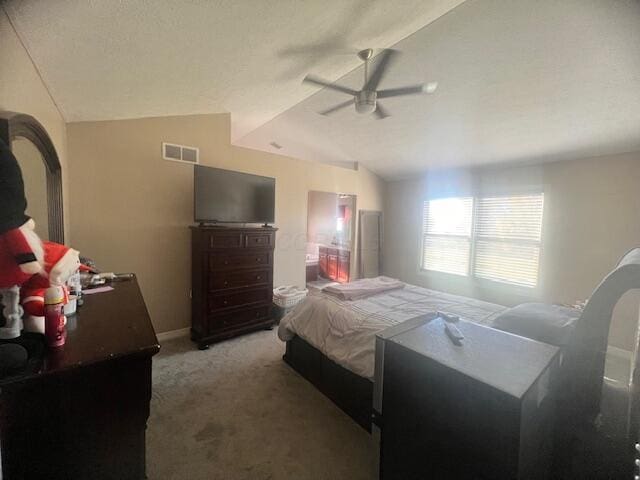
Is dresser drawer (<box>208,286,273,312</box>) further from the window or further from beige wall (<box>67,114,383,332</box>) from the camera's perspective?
the window

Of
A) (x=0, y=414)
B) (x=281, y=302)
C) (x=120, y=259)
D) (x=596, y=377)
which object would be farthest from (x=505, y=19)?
(x=120, y=259)

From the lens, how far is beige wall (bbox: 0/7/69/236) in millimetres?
1089

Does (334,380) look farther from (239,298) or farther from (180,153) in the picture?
(180,153)

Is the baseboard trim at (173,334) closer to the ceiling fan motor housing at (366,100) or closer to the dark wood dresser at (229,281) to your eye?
the dark wood dresser at (229,281)

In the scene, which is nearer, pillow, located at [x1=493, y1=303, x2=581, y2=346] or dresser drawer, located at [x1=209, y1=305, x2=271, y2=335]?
pillow, located at [x1=493, y1=303, x2=581, y2=346]

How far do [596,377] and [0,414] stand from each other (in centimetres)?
174

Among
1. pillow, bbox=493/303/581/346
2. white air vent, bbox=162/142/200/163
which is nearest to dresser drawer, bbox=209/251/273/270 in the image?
white air vent, bbox=162/142/200/163

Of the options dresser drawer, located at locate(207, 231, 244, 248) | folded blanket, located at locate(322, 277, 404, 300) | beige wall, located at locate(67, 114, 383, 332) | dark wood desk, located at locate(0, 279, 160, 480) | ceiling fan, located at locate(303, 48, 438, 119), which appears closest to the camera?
dark wood desk, located at locate(0, 279, 160, 480)

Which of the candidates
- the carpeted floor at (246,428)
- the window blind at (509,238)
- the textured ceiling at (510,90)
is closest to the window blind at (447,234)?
the window blind at (509,238)

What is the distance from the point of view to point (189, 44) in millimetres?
1517

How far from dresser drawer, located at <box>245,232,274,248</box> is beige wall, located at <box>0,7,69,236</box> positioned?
70.0 inches

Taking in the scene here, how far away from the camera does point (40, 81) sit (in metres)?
1.52

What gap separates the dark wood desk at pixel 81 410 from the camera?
72 cm

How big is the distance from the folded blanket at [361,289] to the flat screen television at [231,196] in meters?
1.37
